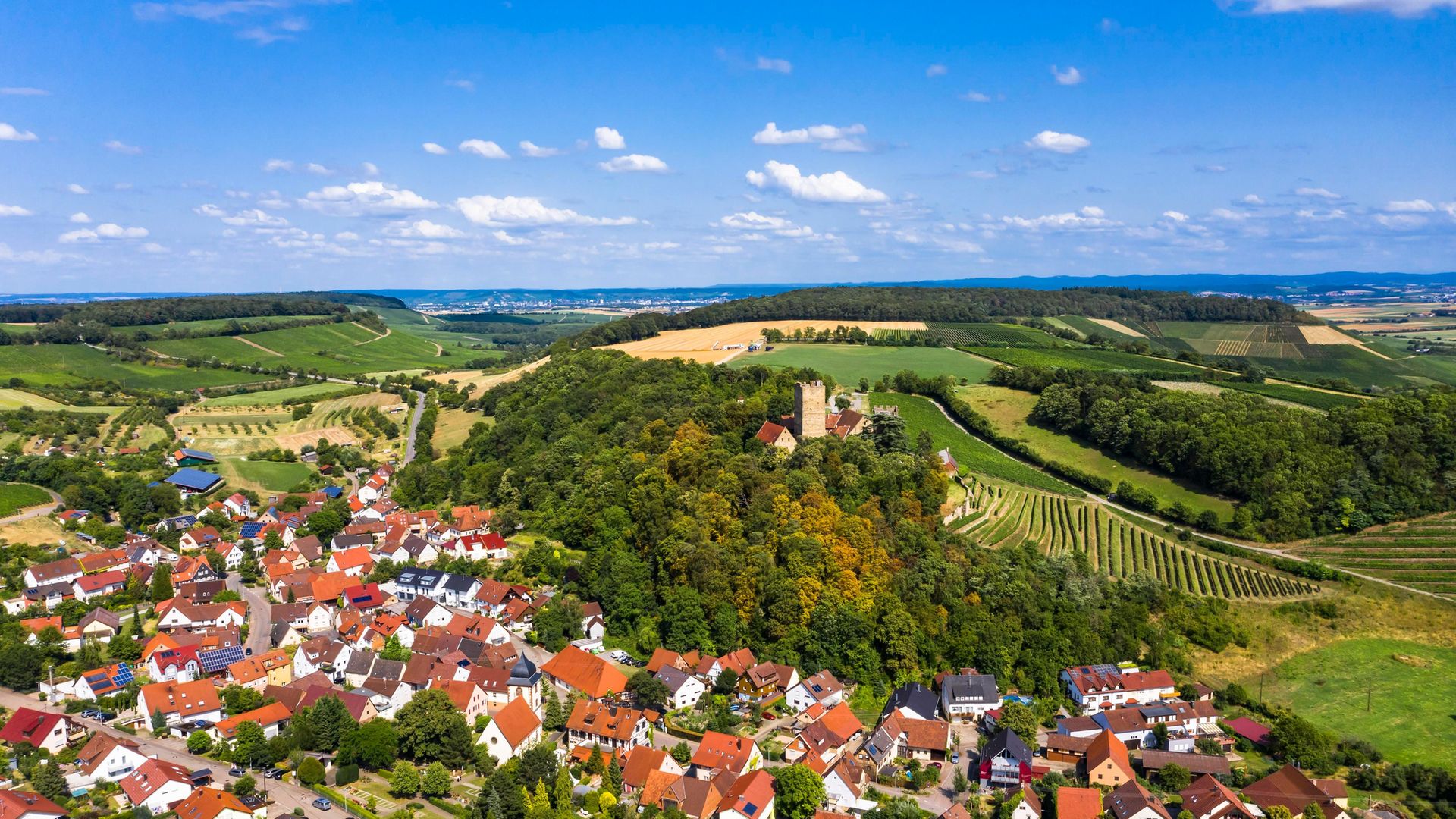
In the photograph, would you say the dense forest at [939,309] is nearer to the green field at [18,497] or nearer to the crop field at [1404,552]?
the green field at [18,497]

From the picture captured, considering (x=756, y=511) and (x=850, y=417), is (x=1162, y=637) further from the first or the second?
(x=850, y=417)

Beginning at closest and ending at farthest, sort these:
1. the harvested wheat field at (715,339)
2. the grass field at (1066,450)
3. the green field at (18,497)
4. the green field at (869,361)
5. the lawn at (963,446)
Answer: the grass field at (1066,450) < the lawn at (963,446) < the green field at (18,497) < the green field at (869,361) < the harvested wheat field at (715,339)

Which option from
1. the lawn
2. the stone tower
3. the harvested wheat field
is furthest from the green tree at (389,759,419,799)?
the harvested wheat field

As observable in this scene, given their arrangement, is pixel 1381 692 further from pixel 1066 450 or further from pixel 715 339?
pixel 715 339

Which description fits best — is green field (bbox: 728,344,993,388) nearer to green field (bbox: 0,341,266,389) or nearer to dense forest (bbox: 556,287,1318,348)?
dense forest (bbox: 556,287,1318,348)

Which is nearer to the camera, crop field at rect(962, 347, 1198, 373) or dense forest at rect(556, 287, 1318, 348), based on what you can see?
crop field at rect(962, 347, 1198, 373)

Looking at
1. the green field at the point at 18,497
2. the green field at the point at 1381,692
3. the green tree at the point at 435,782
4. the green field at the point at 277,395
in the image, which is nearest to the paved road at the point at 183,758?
the green tree at the point at 435,782

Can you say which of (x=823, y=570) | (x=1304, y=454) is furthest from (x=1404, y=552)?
(x=823, y=570)
